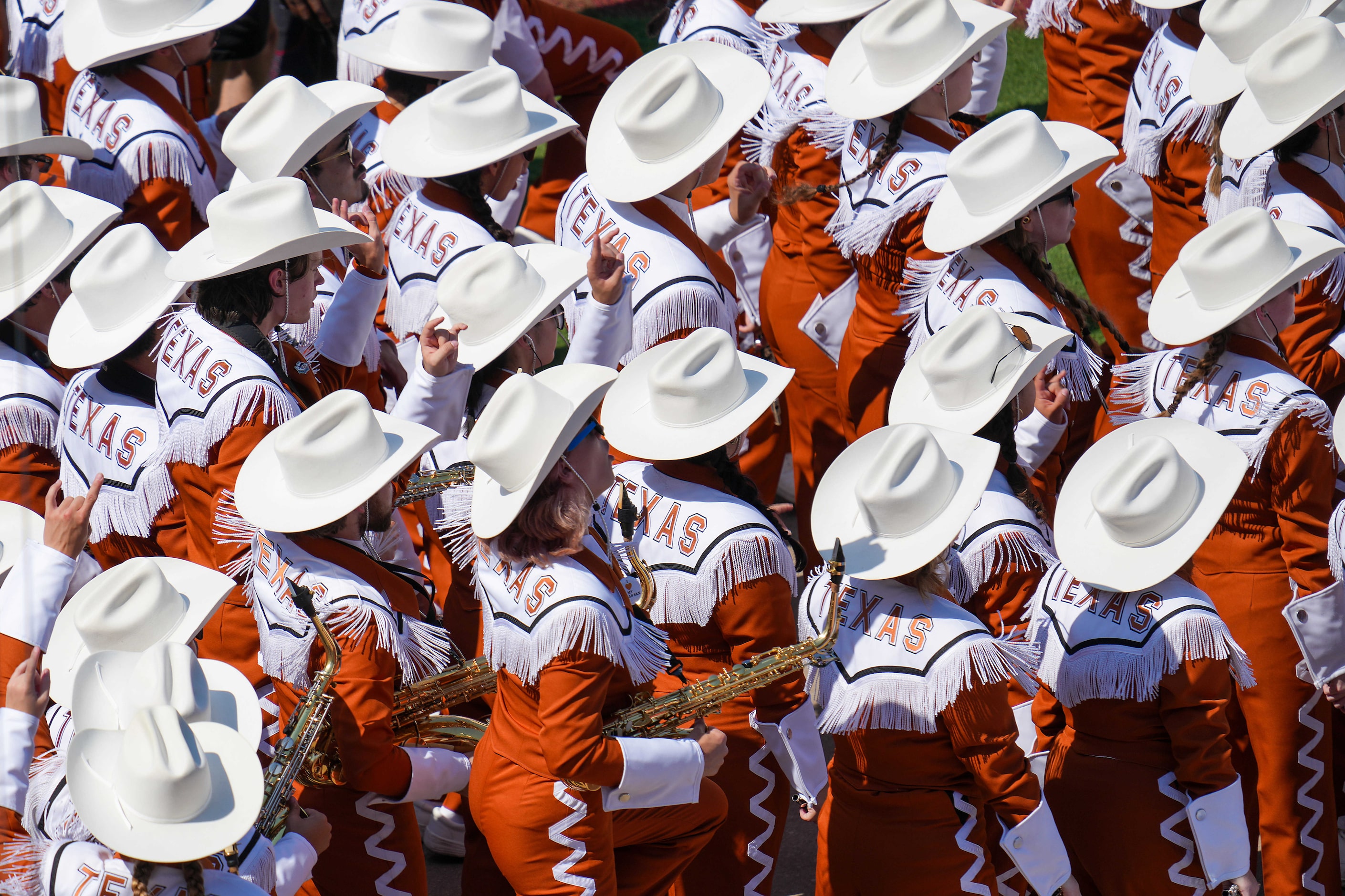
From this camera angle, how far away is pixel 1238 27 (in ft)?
18.1

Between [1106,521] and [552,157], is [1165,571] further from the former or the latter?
[552,157]

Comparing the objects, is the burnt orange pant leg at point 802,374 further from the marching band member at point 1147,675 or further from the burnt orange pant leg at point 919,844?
the burnt orange pant leg at point 919,844

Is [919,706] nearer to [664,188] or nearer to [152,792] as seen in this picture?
[152,792]

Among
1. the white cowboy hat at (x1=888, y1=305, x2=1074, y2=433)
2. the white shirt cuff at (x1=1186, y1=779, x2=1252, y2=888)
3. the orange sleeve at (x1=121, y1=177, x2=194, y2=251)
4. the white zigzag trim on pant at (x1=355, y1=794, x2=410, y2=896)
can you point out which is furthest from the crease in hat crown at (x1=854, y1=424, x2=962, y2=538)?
the orange sleeve at (x1=121, y1=177, x2=194, y2=251)

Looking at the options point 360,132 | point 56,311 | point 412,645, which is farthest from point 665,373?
point 360,132

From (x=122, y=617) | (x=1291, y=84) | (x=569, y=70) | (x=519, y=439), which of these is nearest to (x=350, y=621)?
(x=122, y=617)

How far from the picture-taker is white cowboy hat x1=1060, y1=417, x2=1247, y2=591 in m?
3.70

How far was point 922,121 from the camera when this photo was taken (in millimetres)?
5348

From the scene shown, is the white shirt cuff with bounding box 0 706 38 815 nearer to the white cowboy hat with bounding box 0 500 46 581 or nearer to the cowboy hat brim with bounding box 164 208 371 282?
the white cowboy hat with bounding box 0 500 46 581

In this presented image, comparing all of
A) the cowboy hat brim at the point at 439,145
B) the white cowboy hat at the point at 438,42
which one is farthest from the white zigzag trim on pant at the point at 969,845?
the white cowboy hat at the point at 438,42

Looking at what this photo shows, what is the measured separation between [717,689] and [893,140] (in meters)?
2.34

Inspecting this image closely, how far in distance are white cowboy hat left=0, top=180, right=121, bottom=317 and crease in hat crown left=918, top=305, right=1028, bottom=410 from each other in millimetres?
2811

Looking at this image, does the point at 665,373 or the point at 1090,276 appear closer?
the point at 665,373

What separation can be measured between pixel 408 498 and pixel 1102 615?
7.02ft
